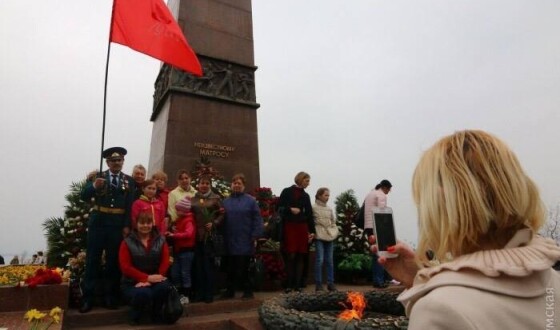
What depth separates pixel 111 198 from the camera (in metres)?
5.07

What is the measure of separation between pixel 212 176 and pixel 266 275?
2456 millimetres

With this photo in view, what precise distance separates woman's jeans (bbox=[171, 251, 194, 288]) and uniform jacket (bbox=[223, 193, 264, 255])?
57cm

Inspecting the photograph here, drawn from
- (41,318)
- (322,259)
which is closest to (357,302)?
(322,259)

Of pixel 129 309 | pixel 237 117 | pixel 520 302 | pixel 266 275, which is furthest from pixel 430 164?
pixel 237 117

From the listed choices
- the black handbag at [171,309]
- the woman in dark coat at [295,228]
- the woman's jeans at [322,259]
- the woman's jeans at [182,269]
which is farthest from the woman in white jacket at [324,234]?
the black handbag at [171,309]

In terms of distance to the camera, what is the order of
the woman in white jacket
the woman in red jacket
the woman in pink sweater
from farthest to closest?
the woman in white jacket → the woman in red jacket → the woman in pink sweater

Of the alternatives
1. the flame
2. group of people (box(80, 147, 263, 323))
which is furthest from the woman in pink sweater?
the flame

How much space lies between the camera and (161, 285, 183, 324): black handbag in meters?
4.39

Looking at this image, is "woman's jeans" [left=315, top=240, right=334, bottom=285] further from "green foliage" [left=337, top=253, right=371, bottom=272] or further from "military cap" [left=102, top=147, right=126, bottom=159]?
"military cap" [left=102, top=147, right=126, bottom=159]

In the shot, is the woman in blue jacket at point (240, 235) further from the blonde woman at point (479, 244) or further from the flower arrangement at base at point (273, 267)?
the blonde woman at point (479, 244)

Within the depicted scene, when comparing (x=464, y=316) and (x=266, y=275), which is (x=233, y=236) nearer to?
(x=266, y=275)

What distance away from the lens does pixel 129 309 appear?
4.83 m

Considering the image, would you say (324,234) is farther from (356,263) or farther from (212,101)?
(212,101)

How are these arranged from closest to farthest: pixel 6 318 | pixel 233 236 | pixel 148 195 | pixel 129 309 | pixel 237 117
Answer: pixel 6 318
pixel 129 309
pixel 148 195
pixel 233 236
pixel 237 117
